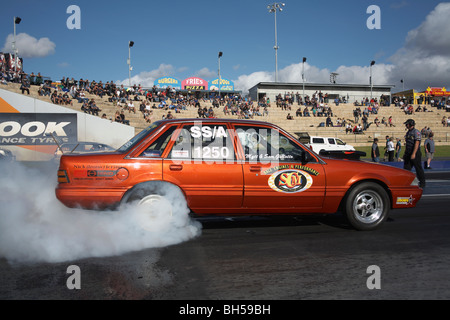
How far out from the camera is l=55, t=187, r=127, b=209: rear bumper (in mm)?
4250

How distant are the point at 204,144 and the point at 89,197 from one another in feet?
5.13

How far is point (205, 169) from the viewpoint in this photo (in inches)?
179

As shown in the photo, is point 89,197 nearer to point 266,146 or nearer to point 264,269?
point 264,269

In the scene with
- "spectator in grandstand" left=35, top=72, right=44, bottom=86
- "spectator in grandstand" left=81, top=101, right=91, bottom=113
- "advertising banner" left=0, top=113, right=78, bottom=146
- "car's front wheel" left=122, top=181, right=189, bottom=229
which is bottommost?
"car's front wheel" left=122, top=181, right=189, bottom=229

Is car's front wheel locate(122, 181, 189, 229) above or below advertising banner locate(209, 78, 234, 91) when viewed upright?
below

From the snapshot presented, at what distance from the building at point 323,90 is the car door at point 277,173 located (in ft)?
138

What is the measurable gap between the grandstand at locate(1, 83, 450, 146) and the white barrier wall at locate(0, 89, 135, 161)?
1462mm

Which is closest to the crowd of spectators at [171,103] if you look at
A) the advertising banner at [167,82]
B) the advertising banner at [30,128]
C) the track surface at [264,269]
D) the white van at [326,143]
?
the advertising banner at [30,128]

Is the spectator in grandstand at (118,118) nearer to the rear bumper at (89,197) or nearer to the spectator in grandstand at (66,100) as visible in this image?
the spectator in grandstand at (66,100)

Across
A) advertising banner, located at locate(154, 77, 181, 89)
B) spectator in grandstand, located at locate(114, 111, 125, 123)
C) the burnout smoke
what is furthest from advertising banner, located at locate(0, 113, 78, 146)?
advertising banner, located at locate(154, 77, 181, 89)

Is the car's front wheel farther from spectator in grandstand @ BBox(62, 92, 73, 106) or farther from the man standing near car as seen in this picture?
spectator in grandstand @ BBox(62, 92, 73, 106)
